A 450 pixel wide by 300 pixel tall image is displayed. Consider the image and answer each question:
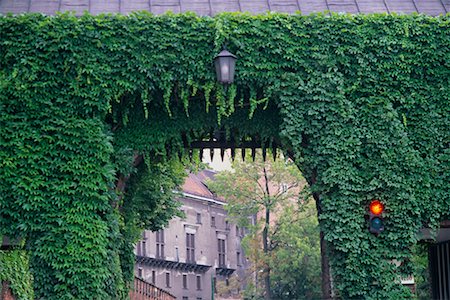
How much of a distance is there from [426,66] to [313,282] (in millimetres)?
36668

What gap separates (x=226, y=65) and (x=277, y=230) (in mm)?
38162

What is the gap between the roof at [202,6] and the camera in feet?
66.9

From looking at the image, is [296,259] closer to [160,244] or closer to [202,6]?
[160,244]

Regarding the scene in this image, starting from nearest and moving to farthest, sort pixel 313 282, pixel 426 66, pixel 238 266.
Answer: pixel 426 66 < pixel 313 282 < pixel 238 266

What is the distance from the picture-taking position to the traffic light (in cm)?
1848

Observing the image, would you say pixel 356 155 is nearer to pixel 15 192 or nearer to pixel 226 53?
pixel 226 53

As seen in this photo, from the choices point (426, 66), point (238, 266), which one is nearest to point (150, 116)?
point (426, 66)

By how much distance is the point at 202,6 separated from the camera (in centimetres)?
2055

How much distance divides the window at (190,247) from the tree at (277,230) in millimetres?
11952

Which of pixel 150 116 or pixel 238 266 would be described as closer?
pixel 150 116

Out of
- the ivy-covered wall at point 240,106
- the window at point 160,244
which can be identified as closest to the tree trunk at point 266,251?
the window at point 160,244

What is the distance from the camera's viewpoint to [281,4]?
2075 centimetres

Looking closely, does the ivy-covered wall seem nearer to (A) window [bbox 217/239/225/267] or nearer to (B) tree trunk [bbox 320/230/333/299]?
(B) tree trunk [bbox 320/230/333/299]

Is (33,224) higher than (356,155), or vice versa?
(356,155)
